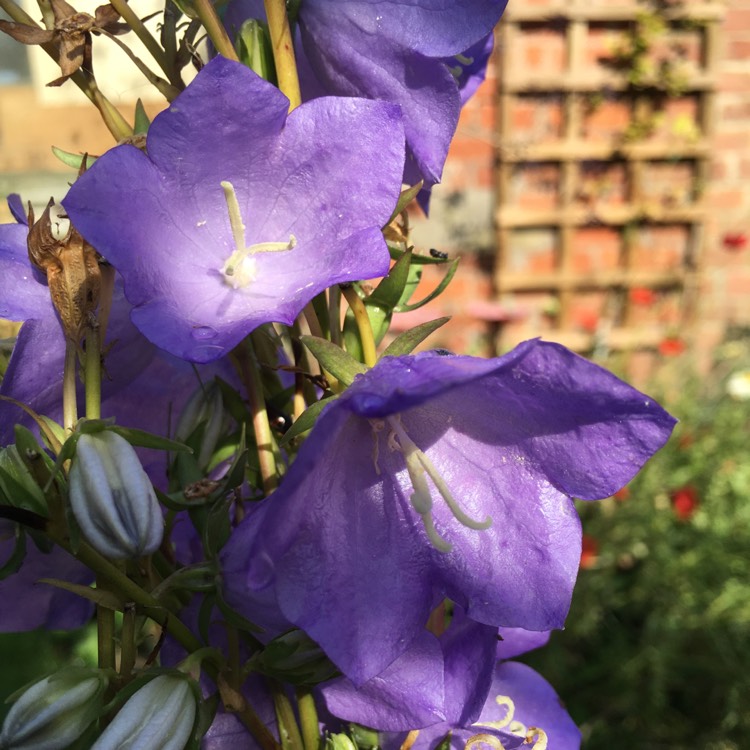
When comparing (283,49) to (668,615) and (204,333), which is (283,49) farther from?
(668,615)

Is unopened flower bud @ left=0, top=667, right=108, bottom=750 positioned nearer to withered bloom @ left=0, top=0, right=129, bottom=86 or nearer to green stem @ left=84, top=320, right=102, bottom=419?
green stem @ left=84, top=320, right=102, bottom=419

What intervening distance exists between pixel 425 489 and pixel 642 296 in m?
2.13

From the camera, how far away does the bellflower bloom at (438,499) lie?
0.33 metres

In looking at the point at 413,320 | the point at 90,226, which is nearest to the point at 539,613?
the point at 90,226

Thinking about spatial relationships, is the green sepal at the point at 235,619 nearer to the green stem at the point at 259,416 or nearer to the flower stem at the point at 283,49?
the green stem at the point at 259,416

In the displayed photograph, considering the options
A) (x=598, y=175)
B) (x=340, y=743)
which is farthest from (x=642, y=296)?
(x=340, y=743)

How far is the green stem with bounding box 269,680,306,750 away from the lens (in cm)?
42

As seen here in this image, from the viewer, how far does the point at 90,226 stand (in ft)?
1.13

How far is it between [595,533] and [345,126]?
1699 millimetres

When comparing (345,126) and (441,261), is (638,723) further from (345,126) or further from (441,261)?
(345,126)

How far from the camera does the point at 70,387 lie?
1.23ft

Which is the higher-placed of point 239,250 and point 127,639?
point 239,250

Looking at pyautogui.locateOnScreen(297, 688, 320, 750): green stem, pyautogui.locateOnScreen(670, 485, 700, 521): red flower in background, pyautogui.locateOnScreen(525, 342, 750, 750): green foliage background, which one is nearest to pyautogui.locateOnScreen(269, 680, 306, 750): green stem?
pyautogui.locateOnScreen(297, 688, 320, 750): green stem

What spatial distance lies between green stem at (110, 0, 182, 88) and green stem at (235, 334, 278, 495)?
14 cm
